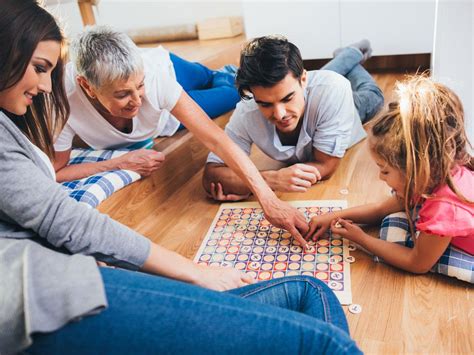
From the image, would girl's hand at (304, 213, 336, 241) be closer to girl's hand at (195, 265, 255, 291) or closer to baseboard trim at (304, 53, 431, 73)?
girl's hand at (195, 265, 255, 291)

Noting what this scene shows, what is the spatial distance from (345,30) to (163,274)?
230cm

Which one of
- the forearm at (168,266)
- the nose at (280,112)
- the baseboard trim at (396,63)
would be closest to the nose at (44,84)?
the forearm at (168,266)

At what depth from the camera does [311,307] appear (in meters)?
0.77

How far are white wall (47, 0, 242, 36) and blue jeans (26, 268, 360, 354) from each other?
3.04 meters

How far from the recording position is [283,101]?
1.31 metres

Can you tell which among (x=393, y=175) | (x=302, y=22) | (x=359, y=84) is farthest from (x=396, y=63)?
(x=393, y=175)

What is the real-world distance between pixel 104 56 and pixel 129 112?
0.70 feet

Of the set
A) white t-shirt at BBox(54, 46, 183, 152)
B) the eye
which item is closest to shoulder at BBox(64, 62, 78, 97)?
white t-shirt at BBox(54, 46, 183, 152)

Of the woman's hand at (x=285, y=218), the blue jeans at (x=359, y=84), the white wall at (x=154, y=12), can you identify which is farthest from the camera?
the white wall at (x=154, y=12)

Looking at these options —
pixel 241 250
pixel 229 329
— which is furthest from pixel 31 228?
pixel 241 250

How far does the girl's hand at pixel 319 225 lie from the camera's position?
1.20m

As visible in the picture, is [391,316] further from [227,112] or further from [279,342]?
[227,112]

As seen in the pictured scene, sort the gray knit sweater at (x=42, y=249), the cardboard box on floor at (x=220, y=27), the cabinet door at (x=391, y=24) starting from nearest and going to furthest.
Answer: the gray knit sweater at (x=42, y=249)
the cabinet door at (x=391, y=24)
the cardboard box on floor at (x=220, y=27)

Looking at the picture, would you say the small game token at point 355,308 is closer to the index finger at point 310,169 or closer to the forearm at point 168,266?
the forearm at point 168,266
